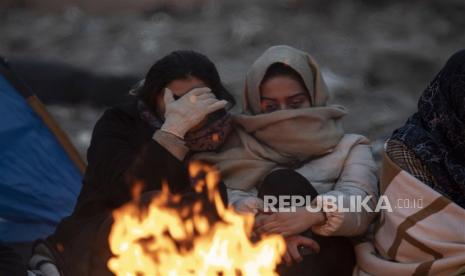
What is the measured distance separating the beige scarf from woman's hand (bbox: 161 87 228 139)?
21 centimetres

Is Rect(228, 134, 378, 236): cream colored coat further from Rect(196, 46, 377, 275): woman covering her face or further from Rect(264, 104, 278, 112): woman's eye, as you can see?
Rect(264, 104, 278, 112): woman's eye

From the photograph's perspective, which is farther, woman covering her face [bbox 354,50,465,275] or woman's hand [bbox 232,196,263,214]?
woman's hand [bbox 232,196,263,214]

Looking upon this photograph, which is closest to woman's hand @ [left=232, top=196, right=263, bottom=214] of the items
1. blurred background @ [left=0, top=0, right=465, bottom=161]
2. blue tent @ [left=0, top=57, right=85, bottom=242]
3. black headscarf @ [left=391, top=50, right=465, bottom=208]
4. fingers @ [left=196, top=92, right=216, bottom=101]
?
fingers @ [left=196, top=92, right=216, bottom=101]

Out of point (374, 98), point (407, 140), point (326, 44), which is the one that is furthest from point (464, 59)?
point (326, 44)

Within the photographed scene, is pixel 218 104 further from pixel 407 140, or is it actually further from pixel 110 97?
pixel 110 97

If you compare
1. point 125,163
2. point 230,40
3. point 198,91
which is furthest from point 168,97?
point 230,40

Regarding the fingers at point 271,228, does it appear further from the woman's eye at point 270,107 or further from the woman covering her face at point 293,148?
the woman's eye at point 270,107

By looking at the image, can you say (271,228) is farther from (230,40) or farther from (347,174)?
(230,40)

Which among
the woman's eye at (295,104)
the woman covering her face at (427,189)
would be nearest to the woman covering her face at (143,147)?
the woman's eye at (295,104)

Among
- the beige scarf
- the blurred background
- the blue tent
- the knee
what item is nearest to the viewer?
the knee

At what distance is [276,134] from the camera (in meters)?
2.89

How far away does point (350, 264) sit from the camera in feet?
8.87

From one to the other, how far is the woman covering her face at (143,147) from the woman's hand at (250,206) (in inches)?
7.2

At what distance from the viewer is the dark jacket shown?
2.65 meters
